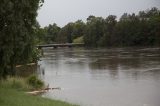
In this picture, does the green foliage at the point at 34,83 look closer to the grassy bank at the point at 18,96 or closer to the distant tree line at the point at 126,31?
the grassy bank at the point at 18,96

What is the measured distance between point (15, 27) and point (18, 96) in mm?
4501

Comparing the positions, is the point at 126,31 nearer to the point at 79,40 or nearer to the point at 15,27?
the point at 79,40

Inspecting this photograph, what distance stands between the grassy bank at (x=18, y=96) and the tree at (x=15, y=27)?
63.2 inches

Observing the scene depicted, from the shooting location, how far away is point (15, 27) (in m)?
18.8

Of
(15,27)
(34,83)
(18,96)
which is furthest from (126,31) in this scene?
(15,27)

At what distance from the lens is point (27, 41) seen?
2014 cm

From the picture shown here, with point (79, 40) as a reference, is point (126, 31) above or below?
above

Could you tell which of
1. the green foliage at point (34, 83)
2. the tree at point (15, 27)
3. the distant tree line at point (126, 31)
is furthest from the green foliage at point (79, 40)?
the tree at point (15, 27)

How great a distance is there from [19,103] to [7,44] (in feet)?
8.75

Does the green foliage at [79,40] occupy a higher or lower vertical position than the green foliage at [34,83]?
higher

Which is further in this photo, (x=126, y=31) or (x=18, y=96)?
(x=126, y=31)

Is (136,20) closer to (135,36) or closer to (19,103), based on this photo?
(135,36)

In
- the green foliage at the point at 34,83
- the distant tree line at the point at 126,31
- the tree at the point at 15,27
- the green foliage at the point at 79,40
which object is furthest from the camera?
the green foliage at the point at 79,40

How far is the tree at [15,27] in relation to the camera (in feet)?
60.8
